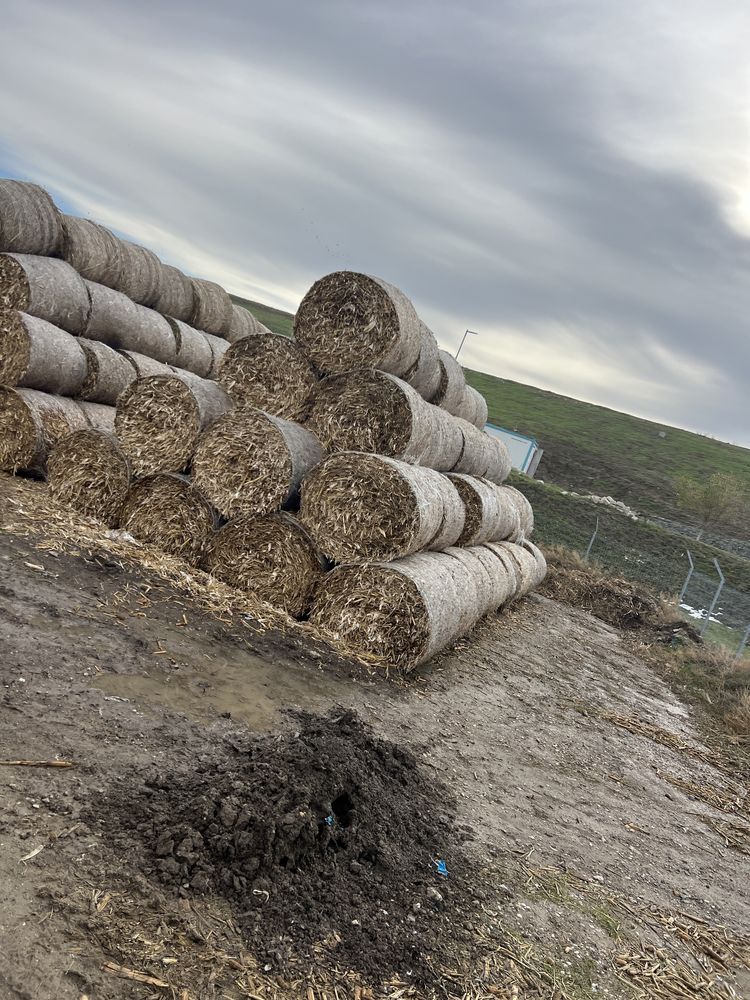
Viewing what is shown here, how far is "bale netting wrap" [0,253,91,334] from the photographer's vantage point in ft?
31.3

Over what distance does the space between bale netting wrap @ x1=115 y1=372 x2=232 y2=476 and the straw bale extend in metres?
2.66

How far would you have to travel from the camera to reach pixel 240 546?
7.98 m

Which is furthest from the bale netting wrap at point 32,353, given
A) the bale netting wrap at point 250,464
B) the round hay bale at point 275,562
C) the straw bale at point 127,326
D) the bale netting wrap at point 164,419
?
the round hay bale at point 275,562

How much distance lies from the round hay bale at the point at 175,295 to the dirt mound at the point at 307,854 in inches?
371

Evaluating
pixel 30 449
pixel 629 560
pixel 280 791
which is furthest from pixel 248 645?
pixel 629 560

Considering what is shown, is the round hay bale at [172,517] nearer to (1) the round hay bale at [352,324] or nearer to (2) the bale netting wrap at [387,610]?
(2) the bale netting wrap at [387,610]

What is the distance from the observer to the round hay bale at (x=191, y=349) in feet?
40.5

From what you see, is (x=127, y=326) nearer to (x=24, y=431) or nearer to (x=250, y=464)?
(x=24, y=431)

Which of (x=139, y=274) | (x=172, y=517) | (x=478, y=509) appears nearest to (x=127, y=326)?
(x=139, y=274)

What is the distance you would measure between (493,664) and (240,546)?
3.47 metres

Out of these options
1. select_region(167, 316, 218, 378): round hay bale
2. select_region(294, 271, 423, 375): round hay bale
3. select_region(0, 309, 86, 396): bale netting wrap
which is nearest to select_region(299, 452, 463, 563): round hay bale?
select_region(294, 271, 423, 375): round hay bale

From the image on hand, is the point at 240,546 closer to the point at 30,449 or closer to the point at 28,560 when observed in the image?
the point at 28,560

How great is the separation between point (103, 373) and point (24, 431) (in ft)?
5.02

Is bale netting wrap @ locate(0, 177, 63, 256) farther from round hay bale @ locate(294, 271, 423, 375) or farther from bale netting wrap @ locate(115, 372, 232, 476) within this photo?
round hay bale @ locate(294, 271, 423, 375)
